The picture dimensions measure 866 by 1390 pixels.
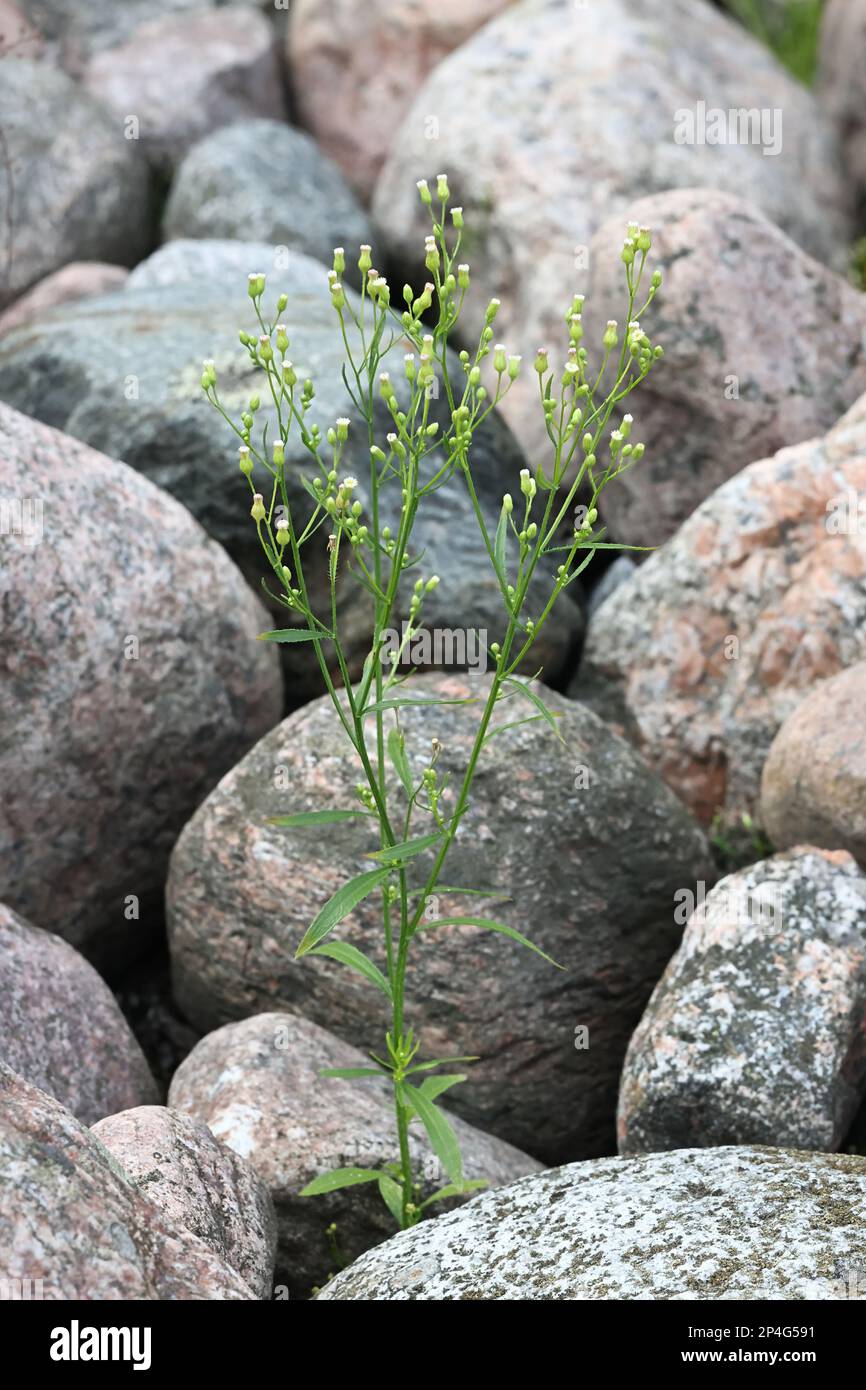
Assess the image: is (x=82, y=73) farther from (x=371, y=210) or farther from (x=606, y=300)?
(x=606, y=300)

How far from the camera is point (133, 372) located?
653cm

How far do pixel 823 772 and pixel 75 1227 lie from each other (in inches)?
110

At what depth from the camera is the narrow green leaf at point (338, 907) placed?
3316mm

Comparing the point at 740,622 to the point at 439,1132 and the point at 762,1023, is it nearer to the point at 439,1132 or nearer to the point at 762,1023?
the point at 762,1023

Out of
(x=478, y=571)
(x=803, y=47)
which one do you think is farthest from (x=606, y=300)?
(x=803, y=47)

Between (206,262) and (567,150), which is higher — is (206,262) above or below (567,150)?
below

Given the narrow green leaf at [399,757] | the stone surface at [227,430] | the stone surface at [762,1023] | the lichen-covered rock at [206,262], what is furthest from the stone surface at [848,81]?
the narrow green leaf at [399,757]

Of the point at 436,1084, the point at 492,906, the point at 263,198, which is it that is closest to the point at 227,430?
the point at 492,906

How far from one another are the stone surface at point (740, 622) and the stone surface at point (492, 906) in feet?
2.97

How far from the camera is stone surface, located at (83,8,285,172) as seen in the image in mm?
10523

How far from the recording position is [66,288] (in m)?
8.73

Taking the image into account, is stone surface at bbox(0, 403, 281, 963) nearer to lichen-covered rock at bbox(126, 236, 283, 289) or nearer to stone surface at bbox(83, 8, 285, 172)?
lichen-covered rock at bbox(126, 236, 283, 289)

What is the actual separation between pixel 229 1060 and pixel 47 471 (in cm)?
213

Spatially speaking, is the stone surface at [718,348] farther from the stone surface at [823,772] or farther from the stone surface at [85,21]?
the stone surface at [85,21]
